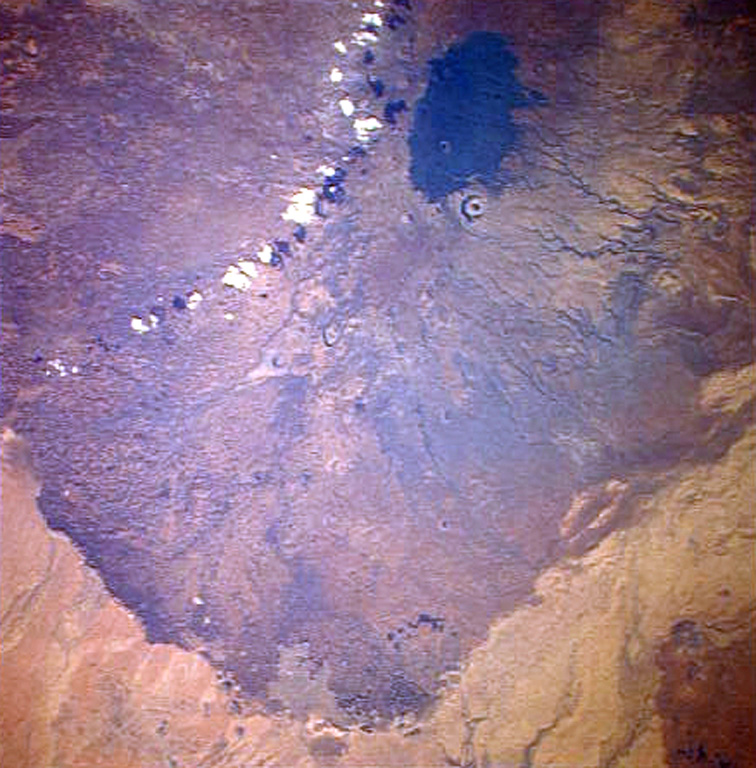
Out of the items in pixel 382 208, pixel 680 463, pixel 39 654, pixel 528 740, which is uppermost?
pixel 382 208

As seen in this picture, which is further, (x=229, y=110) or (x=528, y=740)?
(x=229, y=110)

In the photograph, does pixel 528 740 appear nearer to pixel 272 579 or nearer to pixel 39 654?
pixel 272 579

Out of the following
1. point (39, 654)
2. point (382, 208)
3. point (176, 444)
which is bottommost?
point (39, 654)

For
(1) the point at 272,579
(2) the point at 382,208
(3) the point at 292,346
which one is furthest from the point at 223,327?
(1) the point at 272,579

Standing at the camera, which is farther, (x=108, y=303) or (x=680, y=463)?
(x=108, y=303)

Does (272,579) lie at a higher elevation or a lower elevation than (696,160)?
lower

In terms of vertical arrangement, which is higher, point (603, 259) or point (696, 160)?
point (696, 160)

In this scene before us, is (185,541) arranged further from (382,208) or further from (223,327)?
(382,208)

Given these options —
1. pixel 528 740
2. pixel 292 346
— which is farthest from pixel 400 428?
pixel 528 740
